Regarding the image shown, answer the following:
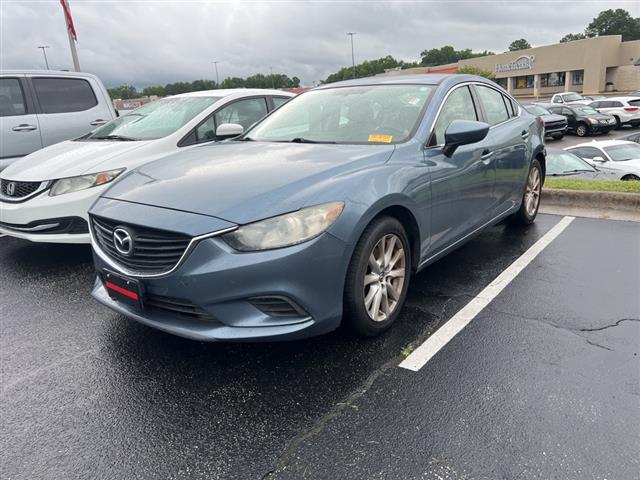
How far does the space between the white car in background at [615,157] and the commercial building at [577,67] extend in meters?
38.1

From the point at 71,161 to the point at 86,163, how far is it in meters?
0.21

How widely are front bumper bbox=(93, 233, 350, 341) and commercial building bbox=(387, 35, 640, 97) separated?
164 ft

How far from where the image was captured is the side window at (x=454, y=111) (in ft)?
12.0

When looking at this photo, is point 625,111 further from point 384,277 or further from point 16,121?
point 384,277

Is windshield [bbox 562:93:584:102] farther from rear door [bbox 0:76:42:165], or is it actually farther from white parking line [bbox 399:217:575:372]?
rear door [bbox 0:76:42:165]

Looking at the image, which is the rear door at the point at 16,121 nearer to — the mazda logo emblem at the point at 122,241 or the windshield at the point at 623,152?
the mazda logo emblem at the point at 122,241

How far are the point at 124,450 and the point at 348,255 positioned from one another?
4.79ft

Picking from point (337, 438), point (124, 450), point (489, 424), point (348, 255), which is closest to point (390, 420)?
point (337, 438)

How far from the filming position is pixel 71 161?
15.6 feet

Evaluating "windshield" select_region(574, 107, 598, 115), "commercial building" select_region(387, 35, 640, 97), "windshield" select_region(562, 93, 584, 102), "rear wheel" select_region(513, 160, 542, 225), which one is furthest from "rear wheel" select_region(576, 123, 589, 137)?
"commercial building" select_region(387, 35, 640, 97)

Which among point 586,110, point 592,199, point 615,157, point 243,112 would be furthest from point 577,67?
point 243,112

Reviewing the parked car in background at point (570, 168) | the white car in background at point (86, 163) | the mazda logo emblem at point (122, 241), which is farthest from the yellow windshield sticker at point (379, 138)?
the parked car in background at point (570, 168)

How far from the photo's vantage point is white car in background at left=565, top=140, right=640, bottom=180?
11.5 metres

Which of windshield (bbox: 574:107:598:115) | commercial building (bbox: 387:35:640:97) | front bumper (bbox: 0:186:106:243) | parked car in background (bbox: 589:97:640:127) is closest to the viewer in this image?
front bumper (bbox: 0:186:106:243)
